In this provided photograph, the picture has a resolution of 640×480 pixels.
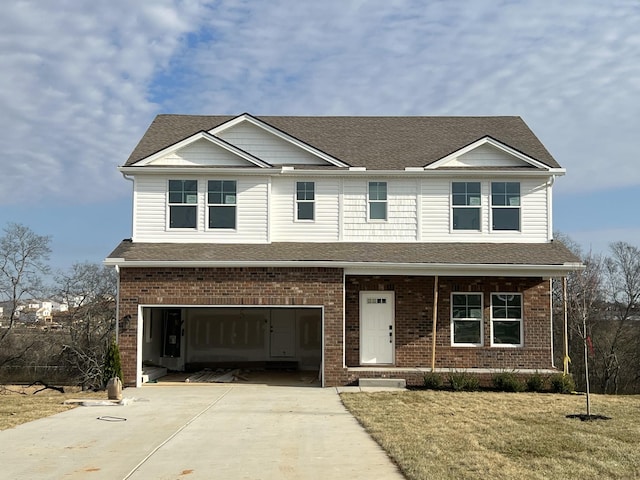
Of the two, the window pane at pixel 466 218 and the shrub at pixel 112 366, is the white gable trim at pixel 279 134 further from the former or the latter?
the shrub at pixel 112 366

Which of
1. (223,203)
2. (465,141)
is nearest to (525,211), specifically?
(465,141)

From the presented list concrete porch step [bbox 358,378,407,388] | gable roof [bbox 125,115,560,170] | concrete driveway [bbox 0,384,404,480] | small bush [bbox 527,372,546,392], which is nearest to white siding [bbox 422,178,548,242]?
gable roof [bbox 125,115,560,170]

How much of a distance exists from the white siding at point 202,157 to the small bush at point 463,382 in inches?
323

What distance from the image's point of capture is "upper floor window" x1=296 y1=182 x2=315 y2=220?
20.6 meters

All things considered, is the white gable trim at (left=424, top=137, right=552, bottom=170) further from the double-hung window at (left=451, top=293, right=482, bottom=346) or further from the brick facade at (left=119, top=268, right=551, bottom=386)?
the double-hung window at (left=451, top=293, right=482, bottom=346)

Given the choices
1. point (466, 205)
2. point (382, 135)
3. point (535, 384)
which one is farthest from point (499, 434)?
point (382, 135)

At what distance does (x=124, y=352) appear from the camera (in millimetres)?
18422

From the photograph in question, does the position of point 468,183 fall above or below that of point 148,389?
above

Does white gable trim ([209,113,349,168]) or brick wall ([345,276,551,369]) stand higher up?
white gable trim ([209,113,349,168])

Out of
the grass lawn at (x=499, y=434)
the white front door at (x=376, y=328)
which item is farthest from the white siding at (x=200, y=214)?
the grass lawn at (x=499, y=434)

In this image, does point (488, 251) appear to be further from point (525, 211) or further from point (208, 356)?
point (208, 356)

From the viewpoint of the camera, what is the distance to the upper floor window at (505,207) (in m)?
20.6

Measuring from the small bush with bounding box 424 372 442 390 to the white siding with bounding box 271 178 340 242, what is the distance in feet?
16.0

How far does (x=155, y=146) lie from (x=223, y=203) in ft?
10.6
